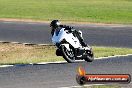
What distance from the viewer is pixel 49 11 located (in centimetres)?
5325

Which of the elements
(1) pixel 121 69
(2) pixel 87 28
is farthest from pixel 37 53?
(2) pixel 87 28

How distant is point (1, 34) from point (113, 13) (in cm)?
2020

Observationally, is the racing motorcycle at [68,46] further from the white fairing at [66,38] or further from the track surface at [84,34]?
the track surface at [84,34]

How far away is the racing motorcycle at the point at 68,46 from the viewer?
1661cm

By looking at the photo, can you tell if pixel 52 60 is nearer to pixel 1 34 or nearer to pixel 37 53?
pixel 37 53

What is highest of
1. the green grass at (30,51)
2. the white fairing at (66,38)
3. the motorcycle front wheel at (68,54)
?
the white fairing at (66,38)

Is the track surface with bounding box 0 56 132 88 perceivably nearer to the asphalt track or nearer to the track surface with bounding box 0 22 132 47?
the asphalt track

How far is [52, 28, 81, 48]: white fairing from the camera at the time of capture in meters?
16.6

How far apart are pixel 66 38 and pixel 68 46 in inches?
11.7

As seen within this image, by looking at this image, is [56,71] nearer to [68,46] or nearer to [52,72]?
[52,72]

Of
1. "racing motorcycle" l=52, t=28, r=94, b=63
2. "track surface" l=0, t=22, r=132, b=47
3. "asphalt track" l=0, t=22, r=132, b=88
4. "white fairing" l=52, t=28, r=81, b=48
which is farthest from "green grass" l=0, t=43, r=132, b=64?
"white fairing" l=52, t=28, r=81, b=48

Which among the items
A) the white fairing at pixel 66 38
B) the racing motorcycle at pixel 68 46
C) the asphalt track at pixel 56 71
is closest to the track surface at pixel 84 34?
the asphalt track at pixel 56 71

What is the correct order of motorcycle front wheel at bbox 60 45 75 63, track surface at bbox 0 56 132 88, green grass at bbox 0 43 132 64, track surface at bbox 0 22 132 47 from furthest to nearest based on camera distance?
track surface at bbox 0 22 132 47 → green grass at bbox 0 43 132 64 → motorcycle front wheel at bbox 60 45 75 63 → track surface at bbox 0 56 132 88

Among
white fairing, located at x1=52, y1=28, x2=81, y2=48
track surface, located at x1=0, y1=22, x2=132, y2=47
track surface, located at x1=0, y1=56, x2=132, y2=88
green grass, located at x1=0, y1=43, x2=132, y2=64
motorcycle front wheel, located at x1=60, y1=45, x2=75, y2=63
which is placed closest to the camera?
track surface, located at x1=0, y1=56, x2=132, y2=88
